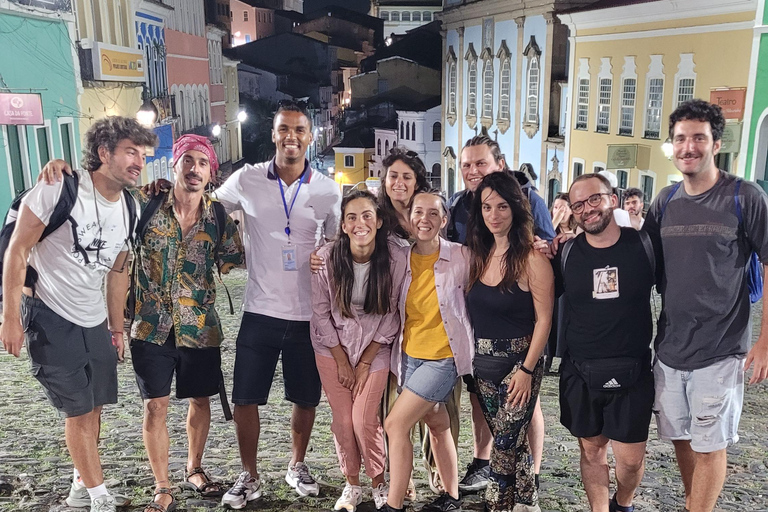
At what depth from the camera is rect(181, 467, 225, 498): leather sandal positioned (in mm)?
3842

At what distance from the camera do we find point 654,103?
1803 centimetres

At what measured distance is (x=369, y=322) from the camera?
3.58m

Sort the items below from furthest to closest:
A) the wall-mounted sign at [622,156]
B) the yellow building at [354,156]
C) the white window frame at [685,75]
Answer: the yellow building at [354,156] < the wall-mounted sign at [622,156] < the white window frame at [685,75]

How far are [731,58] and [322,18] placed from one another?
1509 inches

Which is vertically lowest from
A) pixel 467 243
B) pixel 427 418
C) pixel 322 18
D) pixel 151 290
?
pixel 427 418

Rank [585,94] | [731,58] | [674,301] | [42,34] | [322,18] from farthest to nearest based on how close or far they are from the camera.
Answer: [322,18], [585,94], [731,58], [42,34], [674,301]

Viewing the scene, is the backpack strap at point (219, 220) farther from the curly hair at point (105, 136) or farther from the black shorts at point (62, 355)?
the black shorts at point (62, 355)

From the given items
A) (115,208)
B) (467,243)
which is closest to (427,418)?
(467,243)

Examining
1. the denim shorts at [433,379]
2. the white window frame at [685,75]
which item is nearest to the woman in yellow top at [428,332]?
the denim shorts at [433,379]

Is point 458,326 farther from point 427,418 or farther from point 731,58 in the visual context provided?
point 731,58

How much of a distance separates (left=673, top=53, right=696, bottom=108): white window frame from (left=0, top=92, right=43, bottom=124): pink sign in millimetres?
13432

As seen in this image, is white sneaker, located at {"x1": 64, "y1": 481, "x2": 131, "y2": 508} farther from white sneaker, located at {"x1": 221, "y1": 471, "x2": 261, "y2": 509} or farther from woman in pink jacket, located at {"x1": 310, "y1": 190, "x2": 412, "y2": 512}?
woman in pink jacket, located at {"x1": 310, "y1": 190, "x2": 412, "y2": 512}

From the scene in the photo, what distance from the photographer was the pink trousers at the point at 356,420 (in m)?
3.60

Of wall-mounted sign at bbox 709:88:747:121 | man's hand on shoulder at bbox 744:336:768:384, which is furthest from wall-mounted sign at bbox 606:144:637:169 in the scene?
man's hand on shoulder at bbox 744:336:768:384
